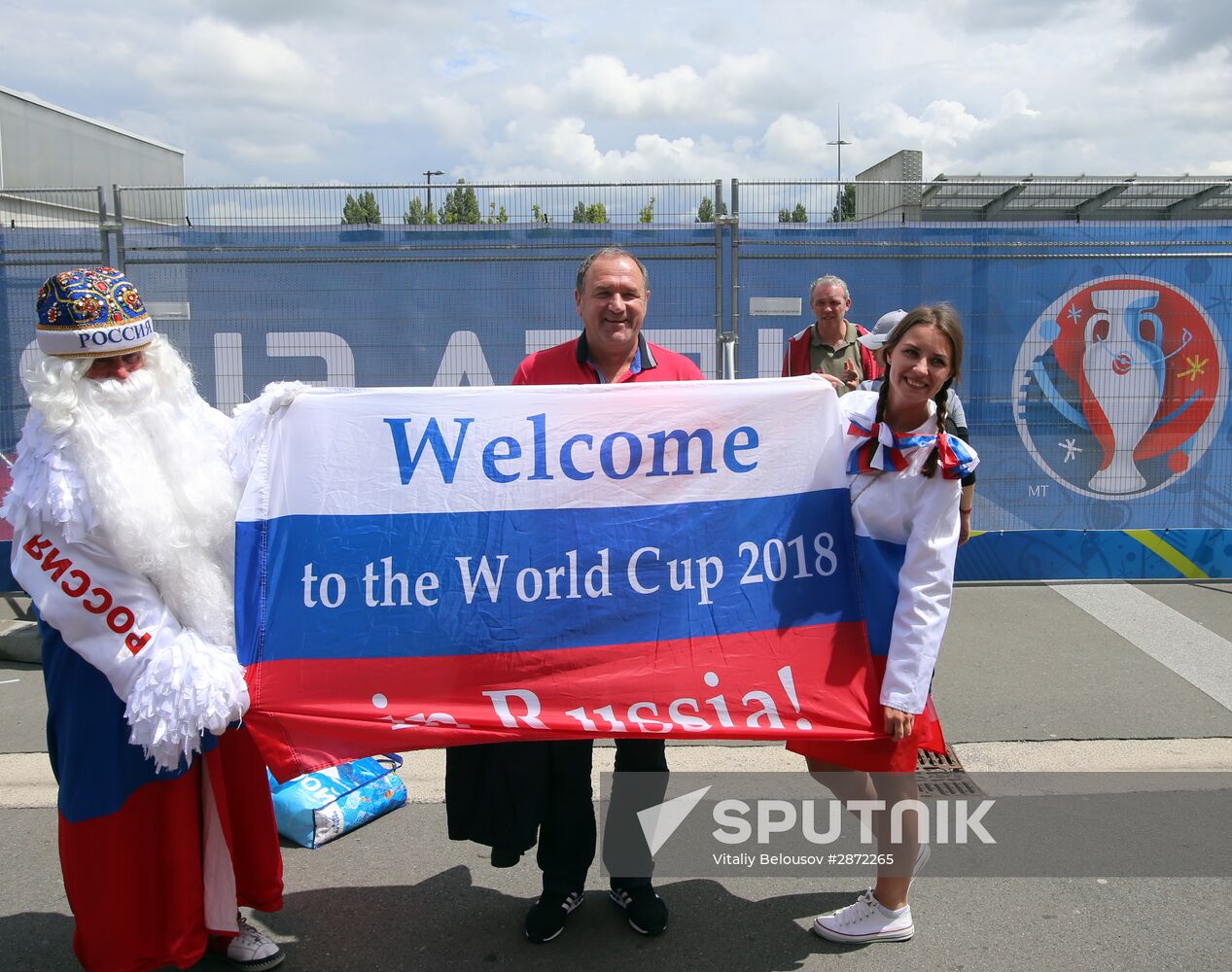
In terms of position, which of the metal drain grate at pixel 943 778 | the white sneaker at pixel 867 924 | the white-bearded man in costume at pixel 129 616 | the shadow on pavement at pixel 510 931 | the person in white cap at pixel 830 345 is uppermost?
the person in white cap at pixel 830 345

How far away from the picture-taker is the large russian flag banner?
8.83ft

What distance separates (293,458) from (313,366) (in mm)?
4763

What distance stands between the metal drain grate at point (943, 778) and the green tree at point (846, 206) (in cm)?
420

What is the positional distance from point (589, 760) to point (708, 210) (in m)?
4.96

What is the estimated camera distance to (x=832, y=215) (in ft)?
23.8

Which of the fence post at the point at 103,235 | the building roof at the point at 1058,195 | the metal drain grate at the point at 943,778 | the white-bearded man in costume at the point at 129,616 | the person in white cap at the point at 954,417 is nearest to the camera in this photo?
the white-bearded man in costume at the point at 129,616

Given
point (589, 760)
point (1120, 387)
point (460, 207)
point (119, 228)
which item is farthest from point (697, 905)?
point (119, 228)

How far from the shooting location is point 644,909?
3.02 m

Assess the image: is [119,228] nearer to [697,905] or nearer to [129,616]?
[129,616]

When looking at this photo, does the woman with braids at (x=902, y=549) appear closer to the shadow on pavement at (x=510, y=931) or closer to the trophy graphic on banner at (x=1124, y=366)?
the shadow on pavement at (x=510, y=931)

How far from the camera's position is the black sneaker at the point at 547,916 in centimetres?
298

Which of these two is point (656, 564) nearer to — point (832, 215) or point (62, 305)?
point (62, 305)

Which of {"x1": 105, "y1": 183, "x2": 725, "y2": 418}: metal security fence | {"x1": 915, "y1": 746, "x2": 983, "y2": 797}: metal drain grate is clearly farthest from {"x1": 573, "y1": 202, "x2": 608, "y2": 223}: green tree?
{"x1": 915, "y1": 746, "x2": 983, "y2": 797}: metal drain grate

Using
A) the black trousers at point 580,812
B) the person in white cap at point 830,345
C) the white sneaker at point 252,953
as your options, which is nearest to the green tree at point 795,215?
the person in white cap at point 830,345
